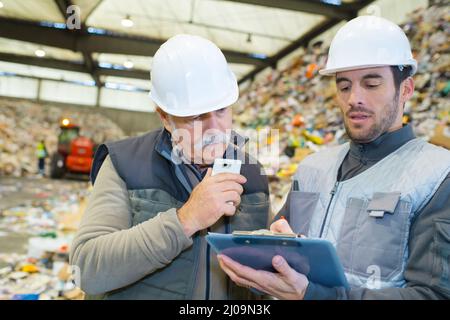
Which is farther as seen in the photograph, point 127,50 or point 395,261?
point 127,50

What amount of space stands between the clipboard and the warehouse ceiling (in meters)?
3.22

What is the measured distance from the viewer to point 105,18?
433cm

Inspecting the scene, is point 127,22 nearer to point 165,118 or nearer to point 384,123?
point 165,118

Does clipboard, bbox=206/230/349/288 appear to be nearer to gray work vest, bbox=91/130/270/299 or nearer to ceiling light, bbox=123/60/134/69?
gray work vest, bbox=91/130/270/299

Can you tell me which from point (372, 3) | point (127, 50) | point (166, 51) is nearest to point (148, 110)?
point (127, 50)

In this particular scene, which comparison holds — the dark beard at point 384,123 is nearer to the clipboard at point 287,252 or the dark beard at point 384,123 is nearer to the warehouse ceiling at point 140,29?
the clipboard at point 287,252

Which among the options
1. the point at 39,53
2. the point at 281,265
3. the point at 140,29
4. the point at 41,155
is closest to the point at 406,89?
the point at 281,265

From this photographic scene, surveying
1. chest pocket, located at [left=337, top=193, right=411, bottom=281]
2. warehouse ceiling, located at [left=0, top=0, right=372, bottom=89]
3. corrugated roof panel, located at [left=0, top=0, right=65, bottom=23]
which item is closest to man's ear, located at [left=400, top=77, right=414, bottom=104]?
chest pocket, located at [left=337, top=193, right=411, bottom=281]

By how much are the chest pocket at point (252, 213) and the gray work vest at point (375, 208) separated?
0.32 feet

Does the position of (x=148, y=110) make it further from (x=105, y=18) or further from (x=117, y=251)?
(x=117, y=251)
